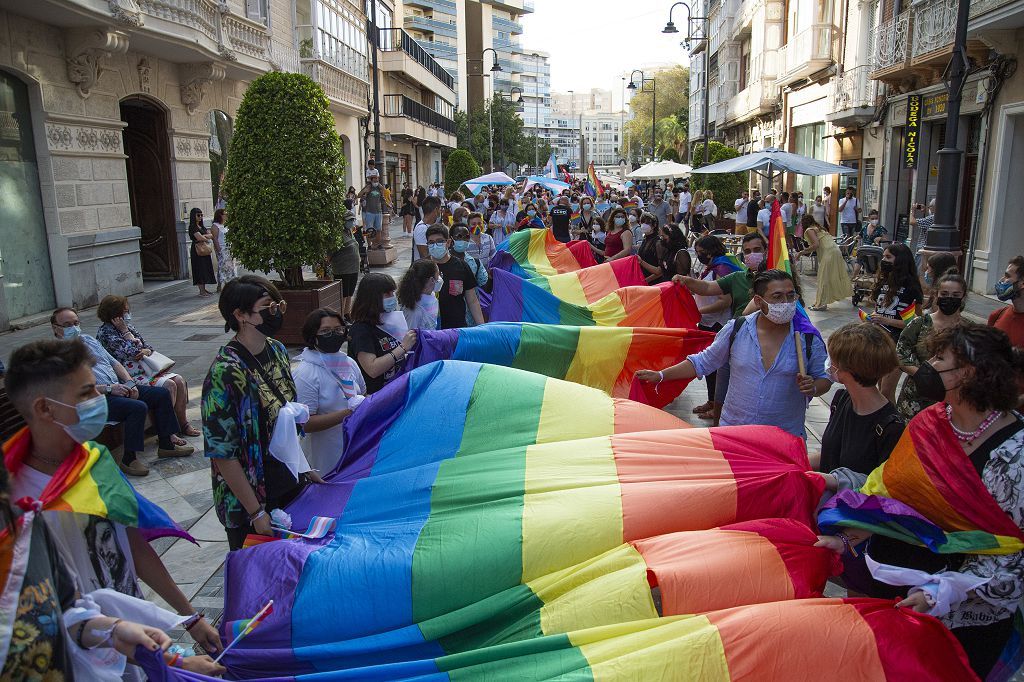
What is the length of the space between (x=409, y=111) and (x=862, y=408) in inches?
1764

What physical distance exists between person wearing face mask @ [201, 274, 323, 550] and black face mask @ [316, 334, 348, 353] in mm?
652

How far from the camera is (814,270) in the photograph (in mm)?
19734

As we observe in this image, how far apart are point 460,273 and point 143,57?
37.6 feet

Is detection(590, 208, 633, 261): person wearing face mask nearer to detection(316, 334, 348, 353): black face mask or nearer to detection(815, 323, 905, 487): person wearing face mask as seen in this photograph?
detection(316, 334, 348, 353): black face mask

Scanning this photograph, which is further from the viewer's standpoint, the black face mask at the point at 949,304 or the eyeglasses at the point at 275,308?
the black face mask at the point at 949,304

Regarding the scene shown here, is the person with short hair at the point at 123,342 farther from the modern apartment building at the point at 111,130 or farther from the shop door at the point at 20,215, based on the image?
the shop door at the point at 20,215

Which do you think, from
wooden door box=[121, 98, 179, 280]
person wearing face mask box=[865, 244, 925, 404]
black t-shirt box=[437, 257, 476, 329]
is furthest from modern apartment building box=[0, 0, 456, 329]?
person wearing face mask box=[865, 244, 925, 404]

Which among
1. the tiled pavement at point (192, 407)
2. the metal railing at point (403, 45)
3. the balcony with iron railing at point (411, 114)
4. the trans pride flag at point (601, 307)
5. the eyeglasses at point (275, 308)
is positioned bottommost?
the tiled pavement at point (192, 407)

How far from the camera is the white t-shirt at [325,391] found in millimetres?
4688

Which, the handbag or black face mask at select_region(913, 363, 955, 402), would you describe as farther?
the handbag

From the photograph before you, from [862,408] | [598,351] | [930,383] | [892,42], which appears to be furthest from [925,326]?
[892,42]

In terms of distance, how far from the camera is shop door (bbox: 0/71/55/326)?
1213cm

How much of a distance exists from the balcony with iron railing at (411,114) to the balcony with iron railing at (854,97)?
24471 mm

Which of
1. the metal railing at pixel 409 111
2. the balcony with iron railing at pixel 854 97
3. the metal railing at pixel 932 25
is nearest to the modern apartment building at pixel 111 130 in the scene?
the metal railing at pixel 932 25
